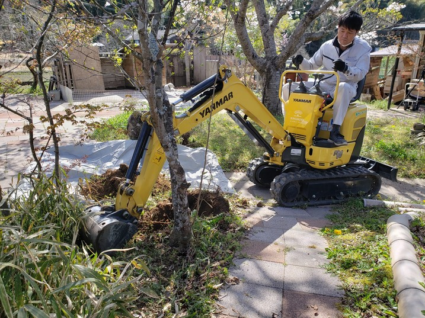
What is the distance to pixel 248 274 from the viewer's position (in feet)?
10.1

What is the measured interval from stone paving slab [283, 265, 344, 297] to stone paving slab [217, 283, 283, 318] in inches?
6.7

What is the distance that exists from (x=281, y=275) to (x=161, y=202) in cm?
172

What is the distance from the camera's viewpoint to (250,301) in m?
2.72

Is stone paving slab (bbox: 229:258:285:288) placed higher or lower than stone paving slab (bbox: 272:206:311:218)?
higher

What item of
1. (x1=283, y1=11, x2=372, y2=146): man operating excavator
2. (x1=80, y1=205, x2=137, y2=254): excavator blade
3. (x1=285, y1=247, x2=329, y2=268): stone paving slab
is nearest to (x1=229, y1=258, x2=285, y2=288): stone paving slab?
(x1=285, y1=247, x2=329, y2=268): stone paving slab

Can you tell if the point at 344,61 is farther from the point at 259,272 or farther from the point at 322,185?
the point at 259,272

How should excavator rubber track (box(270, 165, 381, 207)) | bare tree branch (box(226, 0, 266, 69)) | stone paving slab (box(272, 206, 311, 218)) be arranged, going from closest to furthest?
stone paving slab (box(272, 206, 311, 218)), excavator rubber track (box(270, 165, 381, 207)), bare tree branch (box(226, 0, 266, 69))

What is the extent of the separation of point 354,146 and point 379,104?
9.86m

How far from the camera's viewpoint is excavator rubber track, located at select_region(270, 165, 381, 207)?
487 centimetres

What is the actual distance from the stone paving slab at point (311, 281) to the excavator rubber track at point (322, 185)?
1733mm

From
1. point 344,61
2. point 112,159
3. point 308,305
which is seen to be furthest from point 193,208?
point 344,61

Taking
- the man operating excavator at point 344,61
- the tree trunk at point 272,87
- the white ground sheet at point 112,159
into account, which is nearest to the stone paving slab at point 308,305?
the man operating excavator at point 344,61

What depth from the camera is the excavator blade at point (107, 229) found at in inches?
123

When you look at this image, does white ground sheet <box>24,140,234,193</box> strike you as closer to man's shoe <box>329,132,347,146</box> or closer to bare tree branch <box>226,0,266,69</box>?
man's shoe <box>329,132,347,146</box>
